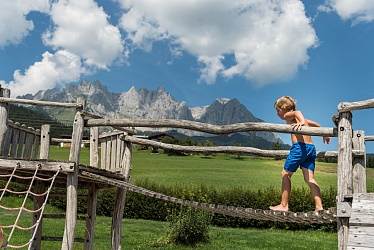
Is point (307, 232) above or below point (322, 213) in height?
below

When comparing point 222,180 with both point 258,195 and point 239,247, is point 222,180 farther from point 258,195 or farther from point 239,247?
point 239,247

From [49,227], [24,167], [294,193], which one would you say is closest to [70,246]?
[24,167]

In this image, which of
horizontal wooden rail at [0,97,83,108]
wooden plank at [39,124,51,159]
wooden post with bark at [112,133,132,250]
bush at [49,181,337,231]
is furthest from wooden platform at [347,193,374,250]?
bush at [49,181,337,231]

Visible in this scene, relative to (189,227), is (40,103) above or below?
above

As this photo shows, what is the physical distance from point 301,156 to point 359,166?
74 centimetres

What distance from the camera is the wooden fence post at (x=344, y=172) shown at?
430cm

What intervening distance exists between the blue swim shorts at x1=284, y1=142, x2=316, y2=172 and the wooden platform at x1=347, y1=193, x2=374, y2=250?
95cm

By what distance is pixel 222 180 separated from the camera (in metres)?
30.9

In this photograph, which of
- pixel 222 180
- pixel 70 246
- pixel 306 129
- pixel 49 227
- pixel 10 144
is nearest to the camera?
pixel 306 129

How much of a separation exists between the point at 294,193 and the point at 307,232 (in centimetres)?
192

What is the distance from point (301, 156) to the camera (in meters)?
5.14

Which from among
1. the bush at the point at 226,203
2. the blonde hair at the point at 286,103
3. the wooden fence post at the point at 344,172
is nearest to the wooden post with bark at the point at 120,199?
the blonde hair at the point at 286,103

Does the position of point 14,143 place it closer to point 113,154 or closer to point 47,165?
point 47,165

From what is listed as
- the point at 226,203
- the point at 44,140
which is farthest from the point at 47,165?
the point at 226,203
